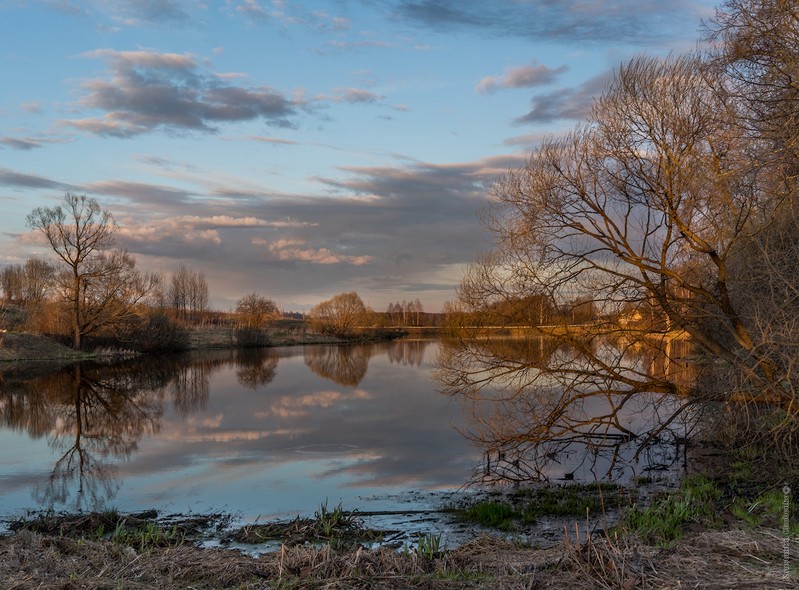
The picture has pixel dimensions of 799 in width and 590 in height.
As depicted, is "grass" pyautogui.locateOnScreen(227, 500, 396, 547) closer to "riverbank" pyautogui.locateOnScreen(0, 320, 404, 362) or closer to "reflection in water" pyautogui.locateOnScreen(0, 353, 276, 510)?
"reflection in water" pyautogui.locateOnScreen(0, 353, 276, 510)

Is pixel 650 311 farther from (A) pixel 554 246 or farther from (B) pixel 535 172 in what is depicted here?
(B) pixel 535 172

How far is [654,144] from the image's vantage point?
36.4 feet

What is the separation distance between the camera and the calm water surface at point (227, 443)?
9.77m

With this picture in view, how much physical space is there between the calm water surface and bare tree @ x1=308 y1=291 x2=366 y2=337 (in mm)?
36030

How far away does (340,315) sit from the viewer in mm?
65125

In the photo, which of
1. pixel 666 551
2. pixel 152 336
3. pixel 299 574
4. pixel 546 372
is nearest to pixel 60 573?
pixel 299 574

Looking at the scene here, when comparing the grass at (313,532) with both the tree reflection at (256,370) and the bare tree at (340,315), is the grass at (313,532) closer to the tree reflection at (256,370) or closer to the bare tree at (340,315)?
the tree reflection at (256,370)

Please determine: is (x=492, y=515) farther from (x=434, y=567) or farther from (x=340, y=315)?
(x=340, y=315)

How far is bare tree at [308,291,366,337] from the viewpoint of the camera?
63.9 m

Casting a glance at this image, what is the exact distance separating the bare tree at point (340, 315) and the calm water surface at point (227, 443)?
36.0m

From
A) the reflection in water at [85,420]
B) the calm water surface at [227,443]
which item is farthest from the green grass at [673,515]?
the reflection in water at [85,420]

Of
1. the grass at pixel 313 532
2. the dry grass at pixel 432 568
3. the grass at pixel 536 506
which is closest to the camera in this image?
the dry grass at pixel 432 568

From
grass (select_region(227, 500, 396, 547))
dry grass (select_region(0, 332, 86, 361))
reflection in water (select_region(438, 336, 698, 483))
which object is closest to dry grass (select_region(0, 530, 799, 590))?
grass (select_region(227, 500, 396, 547))

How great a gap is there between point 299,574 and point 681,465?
8.75m
